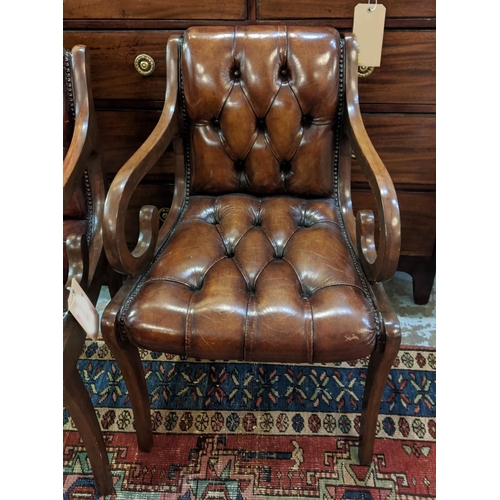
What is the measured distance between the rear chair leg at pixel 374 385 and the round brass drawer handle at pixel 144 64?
0.98 meters

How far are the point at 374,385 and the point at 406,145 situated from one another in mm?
771

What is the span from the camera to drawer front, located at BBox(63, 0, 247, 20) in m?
1.17

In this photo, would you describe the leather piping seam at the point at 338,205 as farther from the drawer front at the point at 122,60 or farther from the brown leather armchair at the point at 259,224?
the drawer front at the point at 122,60

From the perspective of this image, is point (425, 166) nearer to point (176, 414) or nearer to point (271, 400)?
point (271, 400)

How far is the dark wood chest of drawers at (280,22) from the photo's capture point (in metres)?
1.17

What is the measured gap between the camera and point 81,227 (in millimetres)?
1146

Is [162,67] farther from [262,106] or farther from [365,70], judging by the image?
[365,70]

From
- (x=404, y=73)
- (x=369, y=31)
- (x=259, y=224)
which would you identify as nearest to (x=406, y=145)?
(x=404, y=73)

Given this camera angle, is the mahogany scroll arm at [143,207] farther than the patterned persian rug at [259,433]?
No

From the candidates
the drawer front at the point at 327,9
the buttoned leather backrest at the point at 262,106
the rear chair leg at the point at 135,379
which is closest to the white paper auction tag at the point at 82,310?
the rear chair leg at the point at 135,379

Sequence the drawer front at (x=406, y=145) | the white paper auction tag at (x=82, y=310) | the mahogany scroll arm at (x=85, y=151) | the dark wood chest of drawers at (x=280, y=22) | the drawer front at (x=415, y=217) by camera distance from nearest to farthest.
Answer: the white paper auction tag at (x=82, y=310) < the mahogany scroll arm at (x=85, y=151) < the dark wood chest of drawers at (x=280, y=22) < the drawer front at (x=406, y=145) < the drawer front at (x=415, y=217)

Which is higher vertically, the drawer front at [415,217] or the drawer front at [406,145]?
the drawer front at [406,145]

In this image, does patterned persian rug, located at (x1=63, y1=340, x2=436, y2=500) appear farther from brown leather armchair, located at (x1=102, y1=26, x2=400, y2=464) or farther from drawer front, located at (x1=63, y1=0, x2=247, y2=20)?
drawer front, located at (x1=63, y1=0, x2=247, y2=20)

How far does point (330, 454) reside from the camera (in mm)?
1150
